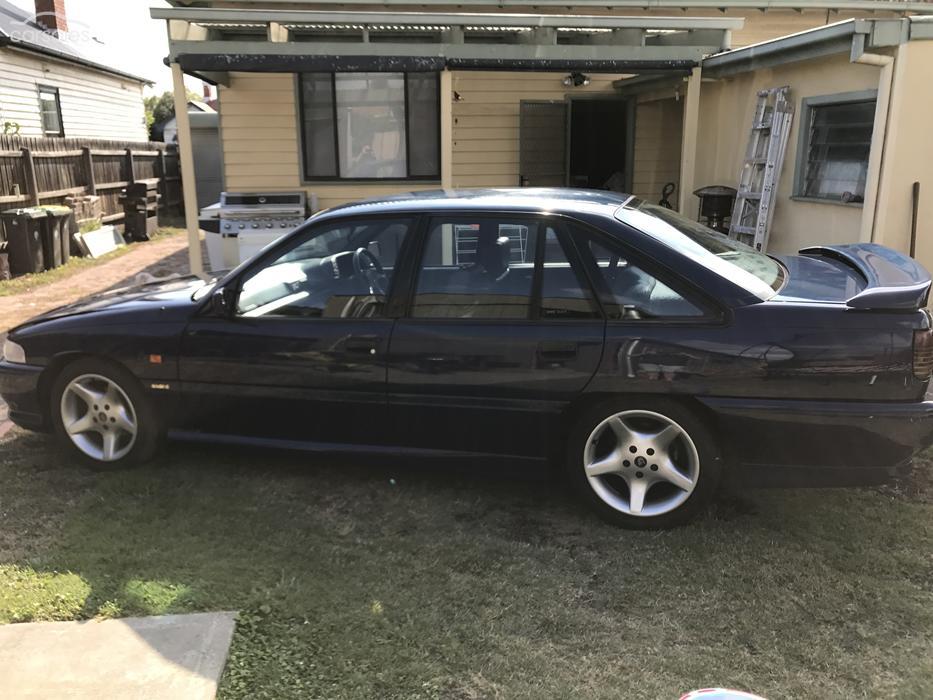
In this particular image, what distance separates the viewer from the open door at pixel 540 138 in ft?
34.1

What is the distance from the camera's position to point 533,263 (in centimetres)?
365

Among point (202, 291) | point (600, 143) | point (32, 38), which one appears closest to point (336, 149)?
point (600, 143)

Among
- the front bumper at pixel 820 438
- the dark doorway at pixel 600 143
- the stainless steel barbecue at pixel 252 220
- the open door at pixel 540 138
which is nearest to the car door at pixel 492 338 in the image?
the front bumper at pixel 820 438

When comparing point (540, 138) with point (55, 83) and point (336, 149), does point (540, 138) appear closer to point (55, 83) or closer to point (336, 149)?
point (336, 149)

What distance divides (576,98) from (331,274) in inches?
297

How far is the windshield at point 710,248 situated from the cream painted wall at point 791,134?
362 centimetres

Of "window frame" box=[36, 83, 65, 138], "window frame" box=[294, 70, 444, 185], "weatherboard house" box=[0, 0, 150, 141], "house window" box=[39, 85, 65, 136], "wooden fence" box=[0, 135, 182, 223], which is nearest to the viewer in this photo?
"window frame" box=[294, 70, 444, 185]

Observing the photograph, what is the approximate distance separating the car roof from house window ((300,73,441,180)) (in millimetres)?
6248

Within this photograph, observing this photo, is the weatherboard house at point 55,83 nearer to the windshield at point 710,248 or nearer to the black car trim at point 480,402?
the black car trim at point 480,402

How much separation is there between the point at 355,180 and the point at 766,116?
504cm

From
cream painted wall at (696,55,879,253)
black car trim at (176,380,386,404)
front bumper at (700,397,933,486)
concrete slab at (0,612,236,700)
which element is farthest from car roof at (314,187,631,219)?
cream painted wall at (696,55,879,253)

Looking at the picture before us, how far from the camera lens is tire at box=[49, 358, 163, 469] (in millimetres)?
4121

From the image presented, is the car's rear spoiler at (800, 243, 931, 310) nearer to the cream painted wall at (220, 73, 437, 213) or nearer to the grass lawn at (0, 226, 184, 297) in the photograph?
the cream painted wall at (220, 73, 437, 213)

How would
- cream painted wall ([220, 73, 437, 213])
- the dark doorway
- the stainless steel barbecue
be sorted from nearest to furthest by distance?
the stainless steel barbecue
cream painted wall ([220, 73, 437, 213])
the dark doorway
